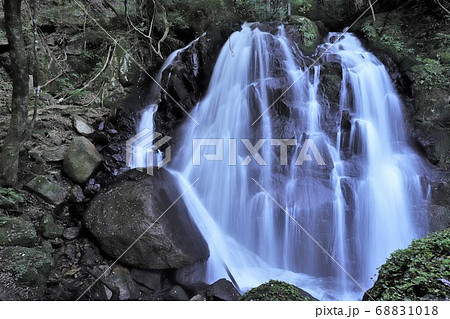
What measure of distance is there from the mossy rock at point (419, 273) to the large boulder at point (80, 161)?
477 centimetres

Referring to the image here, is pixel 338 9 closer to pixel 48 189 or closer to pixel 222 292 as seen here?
pixel 222 292

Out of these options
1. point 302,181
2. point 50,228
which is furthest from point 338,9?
point 50,228

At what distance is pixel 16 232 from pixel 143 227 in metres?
1.68

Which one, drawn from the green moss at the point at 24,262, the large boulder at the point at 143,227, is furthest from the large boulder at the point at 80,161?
the green moss at the point at 24,262

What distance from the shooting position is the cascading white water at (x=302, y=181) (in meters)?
5.41

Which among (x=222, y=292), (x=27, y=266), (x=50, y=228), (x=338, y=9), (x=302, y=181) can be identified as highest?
(x=338, y=9)

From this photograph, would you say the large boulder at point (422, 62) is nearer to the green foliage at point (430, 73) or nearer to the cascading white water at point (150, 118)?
the green foliage at point (430, 73)

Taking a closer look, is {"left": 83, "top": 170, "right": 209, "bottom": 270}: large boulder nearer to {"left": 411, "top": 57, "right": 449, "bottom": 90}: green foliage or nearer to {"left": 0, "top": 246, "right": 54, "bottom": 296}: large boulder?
{"left": 0, "top": 246, "right": 54, "bottom": 296}: large boulder

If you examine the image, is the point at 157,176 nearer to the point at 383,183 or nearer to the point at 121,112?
the point at 121,112

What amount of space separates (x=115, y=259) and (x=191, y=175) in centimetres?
236

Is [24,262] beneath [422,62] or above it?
beneath

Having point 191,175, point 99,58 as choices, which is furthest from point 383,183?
point 99,58

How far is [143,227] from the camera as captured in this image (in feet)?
15.1

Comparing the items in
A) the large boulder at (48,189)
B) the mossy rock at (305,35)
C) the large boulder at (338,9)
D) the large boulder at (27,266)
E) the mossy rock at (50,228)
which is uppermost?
the large boulder at (338,9)
